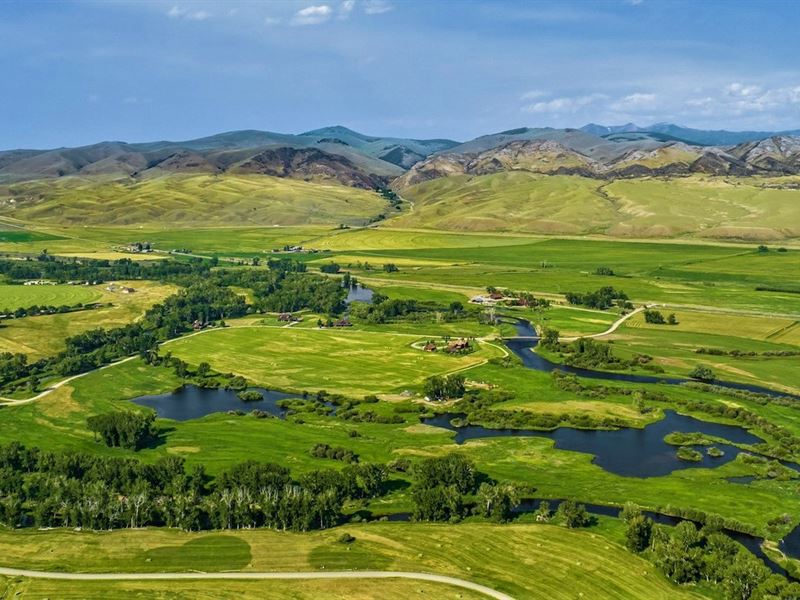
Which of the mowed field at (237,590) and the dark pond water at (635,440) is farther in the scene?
the dark pond water at (635,440)

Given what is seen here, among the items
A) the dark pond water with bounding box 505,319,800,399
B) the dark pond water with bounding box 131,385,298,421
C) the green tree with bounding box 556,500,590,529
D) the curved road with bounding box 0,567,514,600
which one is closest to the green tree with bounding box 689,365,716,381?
the dark pond water with bounding box 505,319,800,399

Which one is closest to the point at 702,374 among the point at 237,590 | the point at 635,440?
the point at 635,440

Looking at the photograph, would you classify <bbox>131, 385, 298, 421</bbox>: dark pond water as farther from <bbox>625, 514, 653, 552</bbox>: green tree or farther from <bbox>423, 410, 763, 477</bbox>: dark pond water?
<bbox>625, 514, 653, 552</bbox>: green tree

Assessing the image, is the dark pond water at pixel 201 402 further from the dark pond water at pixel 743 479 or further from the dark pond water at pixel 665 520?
the dark pond water at pixel 743 479

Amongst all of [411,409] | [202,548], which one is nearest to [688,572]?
[202,548]

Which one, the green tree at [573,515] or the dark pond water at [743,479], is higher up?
the green tree at [573,515]

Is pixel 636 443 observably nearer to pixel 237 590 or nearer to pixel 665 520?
pixel 665 520

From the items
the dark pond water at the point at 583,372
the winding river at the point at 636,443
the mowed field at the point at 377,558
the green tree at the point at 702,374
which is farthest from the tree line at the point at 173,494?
the green tree at the point at 702,374
